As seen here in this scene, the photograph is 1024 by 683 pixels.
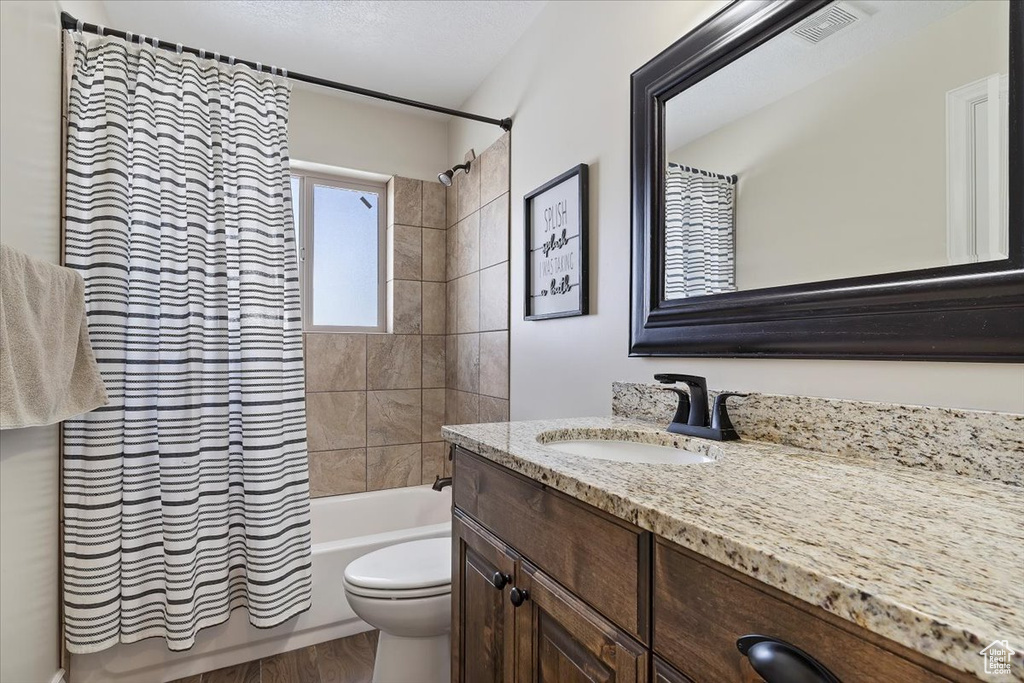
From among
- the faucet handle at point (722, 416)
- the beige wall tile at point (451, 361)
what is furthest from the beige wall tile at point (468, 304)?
the faucet handle at point (722, 416)

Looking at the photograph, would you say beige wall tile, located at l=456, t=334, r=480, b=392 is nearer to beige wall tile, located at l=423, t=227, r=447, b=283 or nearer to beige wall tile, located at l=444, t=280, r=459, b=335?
beige wall tile, located at l=444, t=280, r=459, b=335

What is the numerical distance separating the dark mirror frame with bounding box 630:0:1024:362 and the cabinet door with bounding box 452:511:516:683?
0.69 m

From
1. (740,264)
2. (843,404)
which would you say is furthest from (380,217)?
(843,404)

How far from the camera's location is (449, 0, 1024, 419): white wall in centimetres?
91

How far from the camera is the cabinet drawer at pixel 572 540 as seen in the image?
69cm

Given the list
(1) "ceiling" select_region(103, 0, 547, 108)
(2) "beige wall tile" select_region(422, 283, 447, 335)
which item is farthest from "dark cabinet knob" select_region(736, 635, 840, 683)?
(2) "beige wall tile" select_region(422, 283, 447, 335)

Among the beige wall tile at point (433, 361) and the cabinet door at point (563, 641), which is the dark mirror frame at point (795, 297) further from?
the beige wall tile at point (433, 361)

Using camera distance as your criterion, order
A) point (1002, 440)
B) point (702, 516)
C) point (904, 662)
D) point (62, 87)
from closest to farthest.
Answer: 1. point (904, 662)
2. point (702, 516)
3. point (1002, 440)
4. point (62, 87)

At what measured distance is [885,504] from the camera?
0.65m

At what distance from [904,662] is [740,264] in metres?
0.95

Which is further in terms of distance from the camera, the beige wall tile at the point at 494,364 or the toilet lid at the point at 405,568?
the beige wall tile at the point at 494,364

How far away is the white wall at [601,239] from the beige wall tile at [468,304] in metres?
0.39

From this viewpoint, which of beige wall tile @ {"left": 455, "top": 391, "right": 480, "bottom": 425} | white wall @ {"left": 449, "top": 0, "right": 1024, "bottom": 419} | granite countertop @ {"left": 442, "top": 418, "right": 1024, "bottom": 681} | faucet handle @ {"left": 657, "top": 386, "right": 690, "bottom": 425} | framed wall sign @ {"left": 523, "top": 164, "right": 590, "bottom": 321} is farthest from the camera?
beige wall tile @ {"left": 455, "top": 391, "right": 480, "bottom": 425}

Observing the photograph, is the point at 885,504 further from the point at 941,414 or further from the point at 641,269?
the point at 641,269
